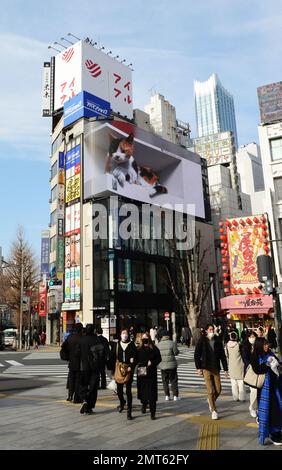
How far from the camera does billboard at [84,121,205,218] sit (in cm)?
4156

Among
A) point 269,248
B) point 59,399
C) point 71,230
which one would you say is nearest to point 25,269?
point 71,230

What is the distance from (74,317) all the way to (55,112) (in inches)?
1003

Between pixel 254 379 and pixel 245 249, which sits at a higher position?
pixel 245 249

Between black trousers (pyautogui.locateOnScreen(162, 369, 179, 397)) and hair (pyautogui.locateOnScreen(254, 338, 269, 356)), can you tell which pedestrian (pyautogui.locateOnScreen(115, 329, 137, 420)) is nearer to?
black trousers (pyautogui.locateOnScreen(162, 369, 179, 397))

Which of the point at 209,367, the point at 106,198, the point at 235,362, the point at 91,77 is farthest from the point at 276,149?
the point at 91,77

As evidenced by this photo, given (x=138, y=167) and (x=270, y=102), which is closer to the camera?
(x=270, y=102)

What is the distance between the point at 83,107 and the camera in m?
43.9

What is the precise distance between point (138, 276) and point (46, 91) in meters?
27.0

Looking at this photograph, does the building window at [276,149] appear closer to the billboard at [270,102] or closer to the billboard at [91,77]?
the billboard at [270,102]

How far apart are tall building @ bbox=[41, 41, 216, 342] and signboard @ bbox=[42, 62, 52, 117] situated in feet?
3.36

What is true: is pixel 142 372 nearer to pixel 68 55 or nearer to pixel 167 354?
pixel 167 354

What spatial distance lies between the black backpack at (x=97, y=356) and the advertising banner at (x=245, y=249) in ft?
69.1

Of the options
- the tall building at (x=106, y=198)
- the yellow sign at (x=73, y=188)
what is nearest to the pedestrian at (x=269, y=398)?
the tall building at (x=106, y=198)

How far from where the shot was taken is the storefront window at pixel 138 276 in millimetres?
39562
